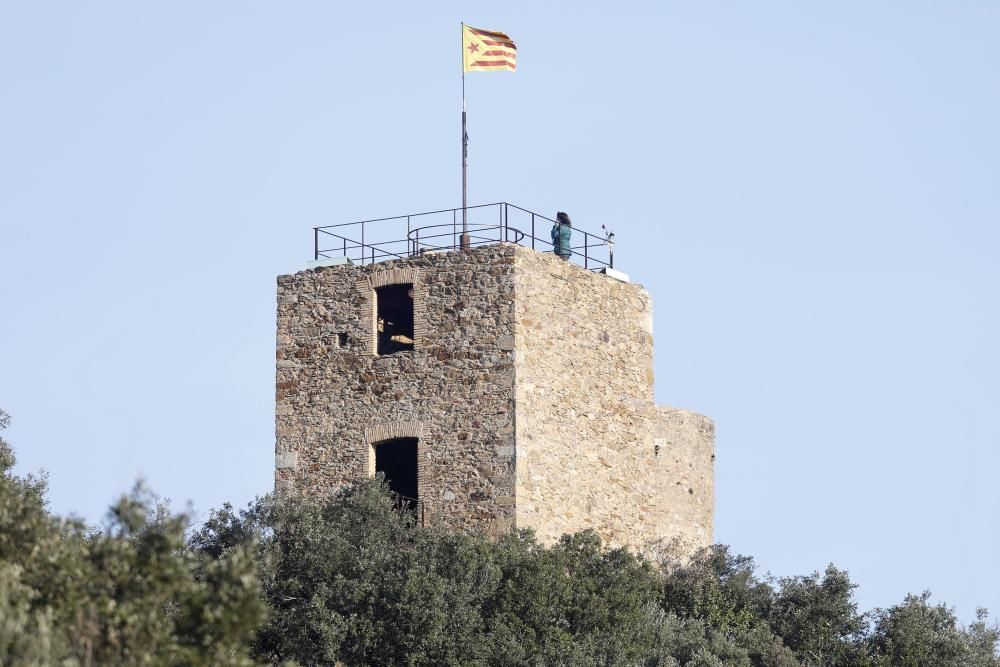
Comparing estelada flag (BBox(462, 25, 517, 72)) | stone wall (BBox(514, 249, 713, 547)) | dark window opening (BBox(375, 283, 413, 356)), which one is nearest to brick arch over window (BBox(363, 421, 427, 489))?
dark window opening (BBox(375, 283, 413, 356))

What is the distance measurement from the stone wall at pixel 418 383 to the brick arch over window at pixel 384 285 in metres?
0.02

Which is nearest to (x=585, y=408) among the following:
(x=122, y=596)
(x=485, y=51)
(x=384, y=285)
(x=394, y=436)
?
(x=394, y=436)

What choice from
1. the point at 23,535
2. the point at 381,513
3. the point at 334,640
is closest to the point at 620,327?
the point at 381,513

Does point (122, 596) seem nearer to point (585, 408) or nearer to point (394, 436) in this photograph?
point (394, 436)

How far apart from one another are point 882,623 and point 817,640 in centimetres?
113

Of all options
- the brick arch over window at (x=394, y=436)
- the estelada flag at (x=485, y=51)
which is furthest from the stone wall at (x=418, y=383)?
the estelada flag at (x=485, y=51)

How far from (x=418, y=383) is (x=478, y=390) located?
107 centimetres

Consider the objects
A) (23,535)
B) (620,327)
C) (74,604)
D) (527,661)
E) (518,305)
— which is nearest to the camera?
(74,604)

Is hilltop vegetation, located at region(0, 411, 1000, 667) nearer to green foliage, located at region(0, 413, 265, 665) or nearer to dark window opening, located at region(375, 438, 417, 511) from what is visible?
dark window opening, located at region(375, 438, 417, 511)

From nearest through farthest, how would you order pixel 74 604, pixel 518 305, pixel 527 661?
pixel 74 604 < pixel 527 661 < pixel 518 305

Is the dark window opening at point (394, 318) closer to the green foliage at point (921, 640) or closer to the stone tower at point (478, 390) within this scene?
the stone tower at point (478, 390)

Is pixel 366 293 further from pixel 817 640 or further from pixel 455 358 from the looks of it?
pixel 817 640

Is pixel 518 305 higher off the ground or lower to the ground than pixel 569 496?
higher

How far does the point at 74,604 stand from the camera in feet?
71.1
